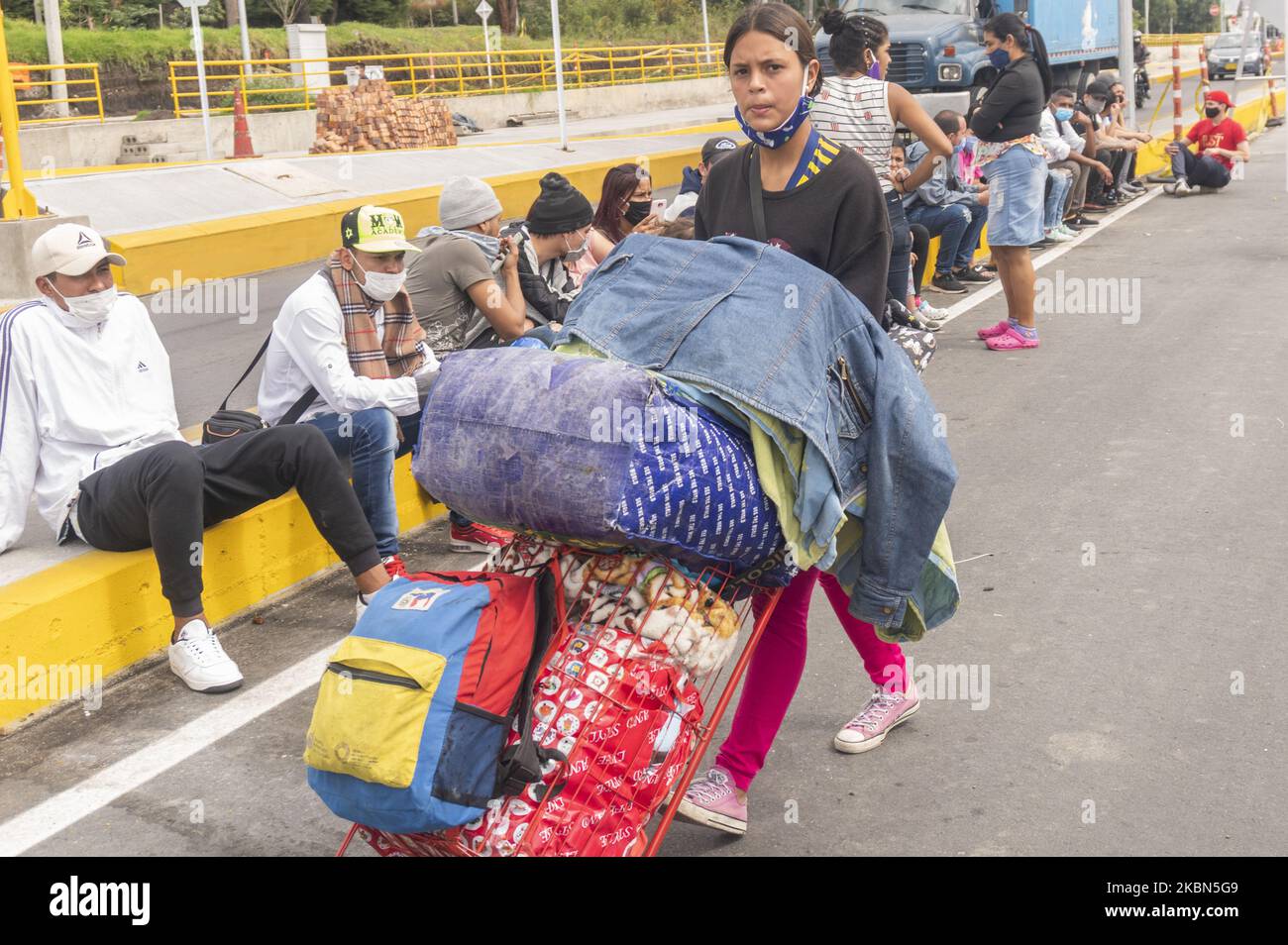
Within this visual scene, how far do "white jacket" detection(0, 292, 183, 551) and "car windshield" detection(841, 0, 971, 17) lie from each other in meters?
16.1

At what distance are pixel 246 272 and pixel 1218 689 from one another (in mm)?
11873

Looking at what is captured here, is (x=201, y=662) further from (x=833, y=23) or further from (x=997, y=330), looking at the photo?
(x=997, y=330)

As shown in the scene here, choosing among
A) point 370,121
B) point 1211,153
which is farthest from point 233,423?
point 370,121

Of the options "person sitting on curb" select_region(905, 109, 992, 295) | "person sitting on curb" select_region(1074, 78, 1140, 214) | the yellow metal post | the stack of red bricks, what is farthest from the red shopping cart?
the stack of red bricks

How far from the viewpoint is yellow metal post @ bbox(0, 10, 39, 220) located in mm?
9859

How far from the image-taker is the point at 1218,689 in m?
4.29

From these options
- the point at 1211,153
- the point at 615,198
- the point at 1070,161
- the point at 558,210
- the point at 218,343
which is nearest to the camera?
the point at 558,210

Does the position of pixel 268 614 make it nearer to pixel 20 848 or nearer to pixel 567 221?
pixel 20 848

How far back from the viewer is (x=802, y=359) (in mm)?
2902

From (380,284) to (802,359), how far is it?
9.32 feet

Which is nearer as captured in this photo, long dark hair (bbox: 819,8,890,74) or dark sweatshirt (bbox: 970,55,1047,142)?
long dark hair (bbox: 819,8,890,74)

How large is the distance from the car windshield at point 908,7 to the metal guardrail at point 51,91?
52.1ft

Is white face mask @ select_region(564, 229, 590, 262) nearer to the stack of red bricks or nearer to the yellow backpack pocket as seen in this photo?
the yellow backpack pocket

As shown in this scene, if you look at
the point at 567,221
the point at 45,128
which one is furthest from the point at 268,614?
the point at 45,128
